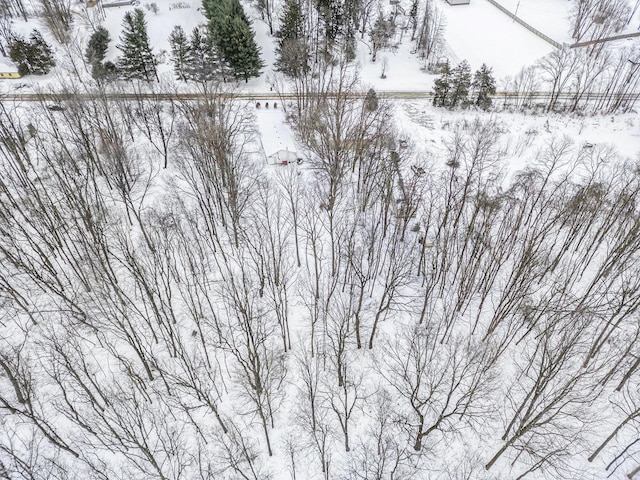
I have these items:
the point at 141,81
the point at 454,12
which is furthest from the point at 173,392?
the point at 454,12

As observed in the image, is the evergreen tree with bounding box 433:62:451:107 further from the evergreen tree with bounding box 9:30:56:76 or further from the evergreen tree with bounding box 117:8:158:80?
the evergreen tree with bounding box 9:30:56:76

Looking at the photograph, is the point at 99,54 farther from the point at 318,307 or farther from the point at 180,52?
the point at 318,307

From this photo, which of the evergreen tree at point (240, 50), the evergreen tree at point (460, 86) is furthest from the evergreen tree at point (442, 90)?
the evergreen tree at point (240, 50)

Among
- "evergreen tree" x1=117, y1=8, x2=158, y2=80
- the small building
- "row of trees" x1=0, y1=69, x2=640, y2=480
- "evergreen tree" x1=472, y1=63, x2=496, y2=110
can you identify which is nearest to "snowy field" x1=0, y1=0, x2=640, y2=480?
"row of trees" x1=0, y1=69, x2=640, y2=480

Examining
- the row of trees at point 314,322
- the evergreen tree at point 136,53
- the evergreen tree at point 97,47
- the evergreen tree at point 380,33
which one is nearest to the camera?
the row of trees at point 314,322

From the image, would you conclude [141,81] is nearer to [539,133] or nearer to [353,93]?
[353,93]

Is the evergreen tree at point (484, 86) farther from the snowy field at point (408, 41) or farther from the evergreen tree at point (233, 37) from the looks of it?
the evergreen tree at point (233, 37)
